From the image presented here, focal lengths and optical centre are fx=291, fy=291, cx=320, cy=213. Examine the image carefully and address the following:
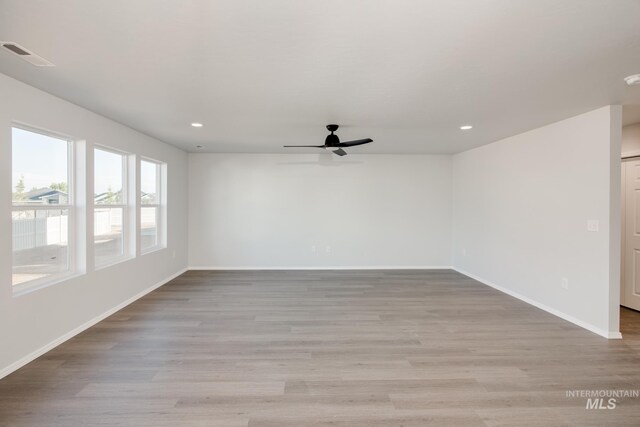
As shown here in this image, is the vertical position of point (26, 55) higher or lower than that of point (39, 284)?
higher

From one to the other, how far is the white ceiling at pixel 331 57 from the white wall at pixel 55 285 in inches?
6.8

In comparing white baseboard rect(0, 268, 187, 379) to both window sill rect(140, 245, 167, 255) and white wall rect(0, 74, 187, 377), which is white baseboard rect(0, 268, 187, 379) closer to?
white wall rect(0, 74, 187, 377)

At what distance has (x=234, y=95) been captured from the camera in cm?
277

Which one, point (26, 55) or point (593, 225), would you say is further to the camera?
point (593, 225)

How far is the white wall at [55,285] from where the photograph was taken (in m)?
2.35

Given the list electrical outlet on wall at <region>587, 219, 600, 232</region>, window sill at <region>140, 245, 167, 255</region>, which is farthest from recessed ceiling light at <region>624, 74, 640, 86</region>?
window sill at <region>140, 245, 167, 255</region>

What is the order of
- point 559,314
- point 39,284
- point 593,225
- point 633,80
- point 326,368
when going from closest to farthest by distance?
point 633,80 → point 326,368 → point 39,284 → point 593,225 → point 559,314

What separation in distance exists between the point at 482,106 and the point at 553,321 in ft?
8.72

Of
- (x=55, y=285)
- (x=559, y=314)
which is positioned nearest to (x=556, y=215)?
(x=559, y=314)

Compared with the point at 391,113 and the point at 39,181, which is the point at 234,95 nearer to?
the point at 391,113

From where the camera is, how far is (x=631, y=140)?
383 centimetres

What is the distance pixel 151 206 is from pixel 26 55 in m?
3.10

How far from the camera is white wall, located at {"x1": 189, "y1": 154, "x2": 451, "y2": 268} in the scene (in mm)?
6102

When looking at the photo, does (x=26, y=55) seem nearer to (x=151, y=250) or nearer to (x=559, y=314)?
(x=151, y=250)
